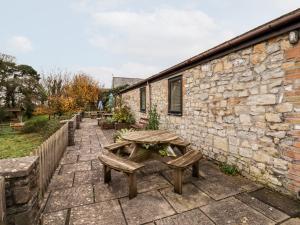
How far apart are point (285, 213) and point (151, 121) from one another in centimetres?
530

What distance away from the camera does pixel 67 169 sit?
153 inches

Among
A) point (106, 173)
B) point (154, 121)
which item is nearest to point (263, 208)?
point (106, 173)

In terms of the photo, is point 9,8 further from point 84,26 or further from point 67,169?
point 67,169

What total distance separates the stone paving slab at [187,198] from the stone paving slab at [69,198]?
1.19 meters

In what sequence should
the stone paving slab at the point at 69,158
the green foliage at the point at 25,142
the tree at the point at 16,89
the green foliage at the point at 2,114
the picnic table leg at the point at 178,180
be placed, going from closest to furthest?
the picnic table leg at the point at 178,180, the stone paving slab at the point at 69,158, the green foliage at the point at 25,142, the green foliage at the point at 2,114, the tree at the point at 16,89

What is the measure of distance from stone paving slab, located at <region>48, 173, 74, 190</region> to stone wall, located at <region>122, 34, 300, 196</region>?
315 cm

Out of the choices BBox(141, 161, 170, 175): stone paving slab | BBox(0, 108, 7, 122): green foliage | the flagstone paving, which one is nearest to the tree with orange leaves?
BBox(0, 108, 7, 122): green foliage

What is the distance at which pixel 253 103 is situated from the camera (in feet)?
10.2

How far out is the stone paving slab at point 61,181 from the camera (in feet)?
10.0

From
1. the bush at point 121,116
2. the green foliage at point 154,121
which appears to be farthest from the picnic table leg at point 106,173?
the bush at point 121,116

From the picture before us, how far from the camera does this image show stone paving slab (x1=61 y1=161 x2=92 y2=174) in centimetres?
382

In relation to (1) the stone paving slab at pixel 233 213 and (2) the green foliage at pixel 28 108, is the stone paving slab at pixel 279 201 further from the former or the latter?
(2) the green foliage at pixel 28 108

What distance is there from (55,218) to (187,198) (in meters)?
1.81

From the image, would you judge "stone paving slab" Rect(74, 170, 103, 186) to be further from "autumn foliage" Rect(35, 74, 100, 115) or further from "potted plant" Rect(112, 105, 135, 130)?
"autumn foliage" Rect(35, 74, 100, 115)
